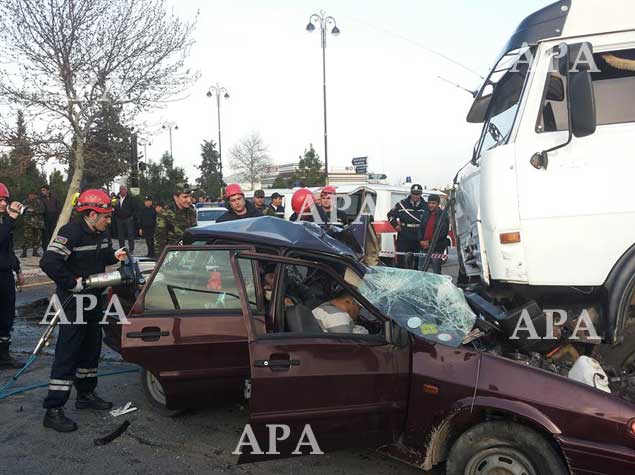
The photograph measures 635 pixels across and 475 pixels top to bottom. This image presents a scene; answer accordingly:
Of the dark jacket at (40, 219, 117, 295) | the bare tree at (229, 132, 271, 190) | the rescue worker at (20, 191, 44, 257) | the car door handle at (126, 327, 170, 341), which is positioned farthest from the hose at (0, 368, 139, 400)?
the bare tree at (229, 132, 271, 190)

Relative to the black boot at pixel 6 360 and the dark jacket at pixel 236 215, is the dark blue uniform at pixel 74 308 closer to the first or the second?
the black boot at pixel 6 360

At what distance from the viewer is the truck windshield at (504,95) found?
3742 millimetres

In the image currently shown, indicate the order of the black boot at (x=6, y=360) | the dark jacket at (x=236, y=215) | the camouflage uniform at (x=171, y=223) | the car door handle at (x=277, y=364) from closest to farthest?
the car door handle at (x=277, y=364) → the black boot at (x=6, y=360) → the dark jacket at (x=236, y=215) → the camouflage uniform at (x=171, y=223)

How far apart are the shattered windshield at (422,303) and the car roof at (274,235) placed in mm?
344

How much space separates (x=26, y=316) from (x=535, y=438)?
7.44m

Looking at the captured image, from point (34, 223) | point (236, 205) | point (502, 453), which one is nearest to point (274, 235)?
point (502, 453)

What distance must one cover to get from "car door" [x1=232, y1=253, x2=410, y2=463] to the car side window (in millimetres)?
727

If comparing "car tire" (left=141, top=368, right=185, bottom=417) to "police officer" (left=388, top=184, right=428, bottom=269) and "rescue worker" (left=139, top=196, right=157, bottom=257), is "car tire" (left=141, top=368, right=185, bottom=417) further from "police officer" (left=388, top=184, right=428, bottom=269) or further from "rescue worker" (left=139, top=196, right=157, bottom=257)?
"rescue worker" (left=139, top=196, right=157, bottom=257)

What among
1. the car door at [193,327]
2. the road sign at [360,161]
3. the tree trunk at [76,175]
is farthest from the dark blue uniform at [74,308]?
the road sign at [360,161]

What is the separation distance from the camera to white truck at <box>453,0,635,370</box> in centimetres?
327

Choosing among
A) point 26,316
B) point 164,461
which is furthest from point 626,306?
point 26,316

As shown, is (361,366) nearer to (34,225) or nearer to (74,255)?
(74,255)

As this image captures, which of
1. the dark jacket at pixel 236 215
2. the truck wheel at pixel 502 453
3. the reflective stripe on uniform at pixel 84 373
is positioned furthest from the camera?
the dark jacket at pixel 236 215

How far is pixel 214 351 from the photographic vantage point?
11.6ft
